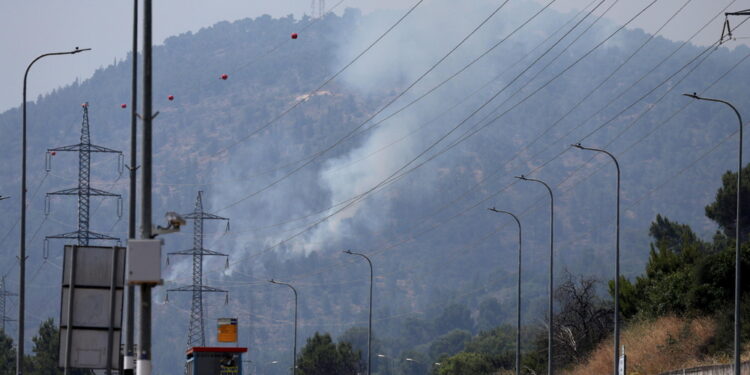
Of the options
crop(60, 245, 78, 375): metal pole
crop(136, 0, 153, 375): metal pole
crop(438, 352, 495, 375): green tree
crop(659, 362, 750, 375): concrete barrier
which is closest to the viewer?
crop(60, 245, 78, 375): metal pole

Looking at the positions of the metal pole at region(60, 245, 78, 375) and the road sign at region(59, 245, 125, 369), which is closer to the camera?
the metal pole at region(60, 245, 78, 375)

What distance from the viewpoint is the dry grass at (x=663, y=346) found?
2810 inches

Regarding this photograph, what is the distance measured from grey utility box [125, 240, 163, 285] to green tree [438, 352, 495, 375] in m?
122

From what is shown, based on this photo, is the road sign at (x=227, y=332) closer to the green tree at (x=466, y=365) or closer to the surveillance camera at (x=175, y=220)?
the green tree at (x=466, y=365)

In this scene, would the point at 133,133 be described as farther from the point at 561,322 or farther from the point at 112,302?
the point at 561,322

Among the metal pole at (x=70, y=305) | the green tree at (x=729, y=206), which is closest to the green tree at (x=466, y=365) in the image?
the green tree at (x=729, y=206)

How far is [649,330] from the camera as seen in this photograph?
7756cm

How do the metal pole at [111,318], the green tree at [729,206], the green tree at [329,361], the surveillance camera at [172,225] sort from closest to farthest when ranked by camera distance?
the metal pole at [111,318] < the surveillance camera at [172,225] < the green tree at [729,206] < the green tree at [329,361]

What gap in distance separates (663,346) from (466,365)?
265ft

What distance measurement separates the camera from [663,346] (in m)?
73.6

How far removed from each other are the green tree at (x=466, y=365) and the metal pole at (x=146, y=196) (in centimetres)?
12000

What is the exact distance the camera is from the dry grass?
71375 millimetres

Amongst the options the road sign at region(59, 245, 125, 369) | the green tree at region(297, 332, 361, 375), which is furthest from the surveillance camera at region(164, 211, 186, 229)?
the green tree at region(297, 332, 361, 375)

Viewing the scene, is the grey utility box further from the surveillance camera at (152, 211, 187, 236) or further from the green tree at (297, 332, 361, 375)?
the green tree at (297, 332, 361, 375)
